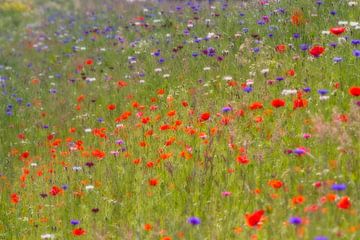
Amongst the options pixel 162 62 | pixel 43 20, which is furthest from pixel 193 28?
pixel 43 20

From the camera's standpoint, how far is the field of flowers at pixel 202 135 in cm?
369

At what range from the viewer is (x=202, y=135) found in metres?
4.91

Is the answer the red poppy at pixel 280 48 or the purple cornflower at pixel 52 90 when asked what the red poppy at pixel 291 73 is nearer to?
the red poppy at pixel 280 48

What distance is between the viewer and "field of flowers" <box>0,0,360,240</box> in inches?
145

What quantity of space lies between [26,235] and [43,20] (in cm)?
1398

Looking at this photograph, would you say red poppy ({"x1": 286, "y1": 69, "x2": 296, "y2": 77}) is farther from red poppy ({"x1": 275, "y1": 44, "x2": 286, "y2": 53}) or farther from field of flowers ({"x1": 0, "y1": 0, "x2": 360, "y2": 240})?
red poppy ({"x1": 275, "y1": 44, "x2": 286, "y2": 53})

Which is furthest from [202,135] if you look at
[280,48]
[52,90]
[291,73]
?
[52,90]

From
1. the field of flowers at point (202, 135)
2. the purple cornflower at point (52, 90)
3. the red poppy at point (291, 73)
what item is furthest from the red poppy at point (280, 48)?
the purple cornflower at point (52, 90)

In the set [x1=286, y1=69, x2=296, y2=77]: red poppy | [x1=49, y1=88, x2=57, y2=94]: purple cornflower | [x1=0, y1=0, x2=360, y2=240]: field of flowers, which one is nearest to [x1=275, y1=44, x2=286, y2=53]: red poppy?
[x1=0, y1=0, x2=360, y2=240]: field of flowers

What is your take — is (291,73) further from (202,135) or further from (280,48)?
(202,135)

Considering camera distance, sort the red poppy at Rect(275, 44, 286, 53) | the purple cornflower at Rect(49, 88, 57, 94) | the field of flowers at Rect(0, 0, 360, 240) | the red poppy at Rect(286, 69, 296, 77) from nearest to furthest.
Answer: the field of flowers at Rect(0, 0, 360, 240) < the red poppy at Rect(286, 69, 296, 77) < the red poppy at Rect(275, 44, 286, 53) < the purple cornflower at Rect(49, 88, 57, 94)

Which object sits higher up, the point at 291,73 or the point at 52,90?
the point at 291,73

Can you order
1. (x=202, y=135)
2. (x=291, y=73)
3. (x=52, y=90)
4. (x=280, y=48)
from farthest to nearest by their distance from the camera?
(x=52, y=90) < (x=280, y=48) < (x=291, y=73) < (x=202, y=135)

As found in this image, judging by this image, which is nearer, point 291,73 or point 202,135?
point 202,135
